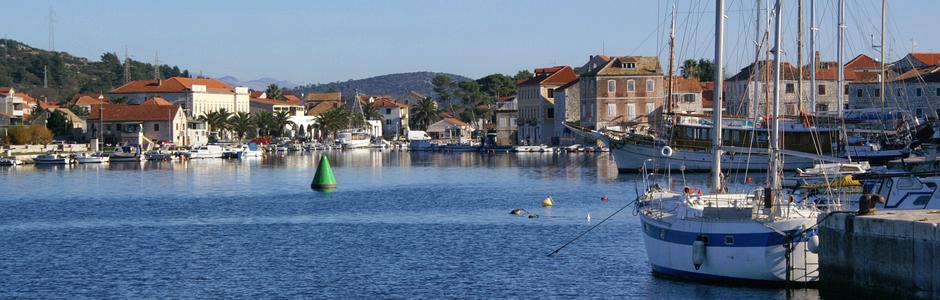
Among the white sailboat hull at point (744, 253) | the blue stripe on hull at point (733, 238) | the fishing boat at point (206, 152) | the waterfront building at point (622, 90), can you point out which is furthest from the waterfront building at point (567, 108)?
the white sailboat hull at point (744, 253)

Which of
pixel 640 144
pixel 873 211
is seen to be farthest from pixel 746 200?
A: pixel 640 144

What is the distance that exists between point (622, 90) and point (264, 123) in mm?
69999

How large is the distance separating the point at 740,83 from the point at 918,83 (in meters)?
29.2

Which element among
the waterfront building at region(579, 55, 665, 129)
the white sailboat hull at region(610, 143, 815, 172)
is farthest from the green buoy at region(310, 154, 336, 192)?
the waterfront building at region(579, 55, 665, 129)

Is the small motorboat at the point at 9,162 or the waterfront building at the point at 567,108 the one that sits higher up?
the waterfront building at the point at 567,108

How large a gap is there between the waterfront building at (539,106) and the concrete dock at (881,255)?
12974cm

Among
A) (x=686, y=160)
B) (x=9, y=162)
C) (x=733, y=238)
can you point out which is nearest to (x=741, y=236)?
(x=733, y=238)

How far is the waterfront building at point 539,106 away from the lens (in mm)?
165250

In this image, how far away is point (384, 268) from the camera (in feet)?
133

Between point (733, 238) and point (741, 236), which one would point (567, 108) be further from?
point (741, 236)

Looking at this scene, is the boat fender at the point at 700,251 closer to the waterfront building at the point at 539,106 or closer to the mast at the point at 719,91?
the mast at the point at 719,91

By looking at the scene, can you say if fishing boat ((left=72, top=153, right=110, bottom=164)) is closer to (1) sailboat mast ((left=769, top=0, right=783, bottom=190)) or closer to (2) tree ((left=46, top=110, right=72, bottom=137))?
(2) tree ((left=46, top=110, right=72, bottom=137))

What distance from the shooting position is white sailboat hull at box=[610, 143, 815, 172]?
8556 centimetres

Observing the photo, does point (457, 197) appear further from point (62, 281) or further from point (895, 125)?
point (62, 281)
